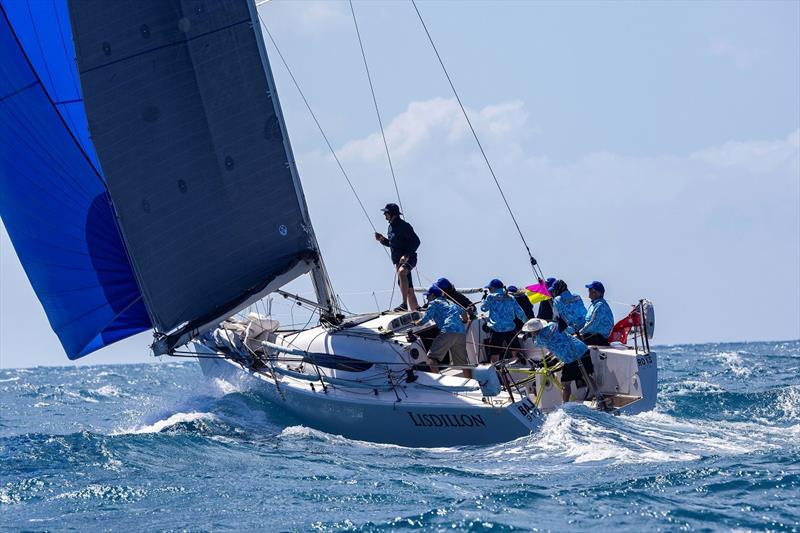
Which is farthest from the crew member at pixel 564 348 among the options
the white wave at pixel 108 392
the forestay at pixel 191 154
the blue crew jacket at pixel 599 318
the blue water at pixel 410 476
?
the white wave at pixel 108 392

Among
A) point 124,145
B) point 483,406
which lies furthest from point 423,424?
point 124,145

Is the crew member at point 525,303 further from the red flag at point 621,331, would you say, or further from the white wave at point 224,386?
the white wave at point 224,386

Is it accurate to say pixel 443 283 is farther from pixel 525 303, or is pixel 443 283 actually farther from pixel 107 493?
pixel 107 493

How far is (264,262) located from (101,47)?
9.84 ft

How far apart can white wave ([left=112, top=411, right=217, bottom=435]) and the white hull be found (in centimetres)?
70

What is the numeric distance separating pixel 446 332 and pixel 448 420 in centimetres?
165

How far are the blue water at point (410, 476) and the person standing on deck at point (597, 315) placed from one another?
1.37m

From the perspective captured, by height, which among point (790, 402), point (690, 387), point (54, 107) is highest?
point (54, 107)

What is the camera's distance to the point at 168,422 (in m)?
12.7

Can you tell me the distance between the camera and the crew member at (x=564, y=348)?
36.1 ft

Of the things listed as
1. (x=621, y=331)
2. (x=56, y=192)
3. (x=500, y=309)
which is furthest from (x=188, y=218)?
(x=621, y=331)

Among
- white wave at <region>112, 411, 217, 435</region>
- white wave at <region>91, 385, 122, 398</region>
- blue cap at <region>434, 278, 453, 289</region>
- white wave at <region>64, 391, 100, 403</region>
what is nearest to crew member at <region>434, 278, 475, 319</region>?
blue cap at <region>434, 278, 453, 289</region>

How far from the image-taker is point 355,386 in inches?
449

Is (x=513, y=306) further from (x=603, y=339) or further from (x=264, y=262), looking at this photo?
(x=264, y=262)
